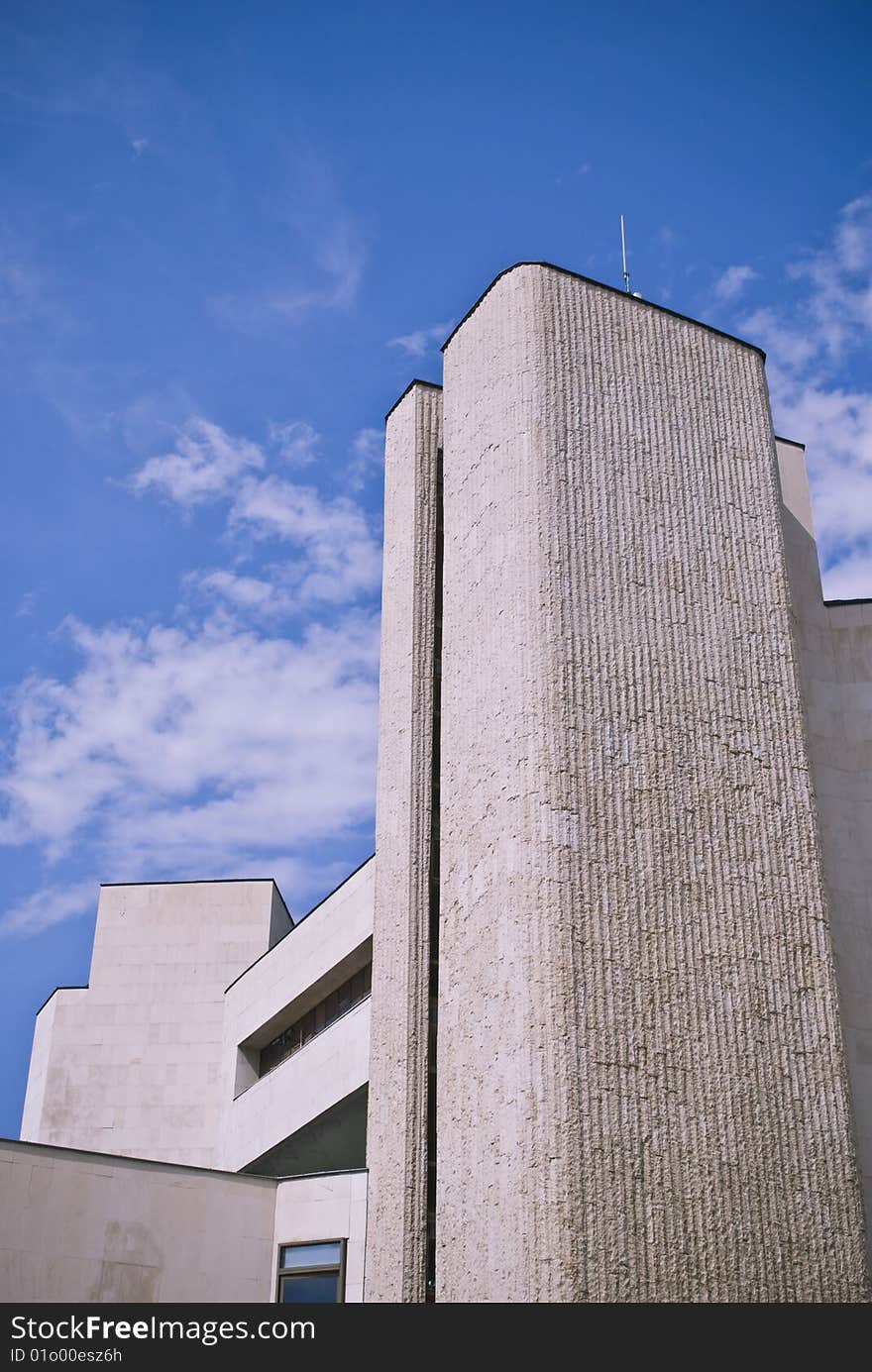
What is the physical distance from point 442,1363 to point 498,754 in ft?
20.0

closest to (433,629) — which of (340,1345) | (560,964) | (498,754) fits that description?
(498,754)

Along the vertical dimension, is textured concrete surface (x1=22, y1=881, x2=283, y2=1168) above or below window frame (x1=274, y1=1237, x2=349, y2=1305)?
above

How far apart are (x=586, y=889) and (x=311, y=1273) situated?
6.44m

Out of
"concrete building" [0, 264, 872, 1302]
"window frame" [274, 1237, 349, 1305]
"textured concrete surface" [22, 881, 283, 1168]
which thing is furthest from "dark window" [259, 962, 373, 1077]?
"window frame" [274, 1237, 349, 1305]

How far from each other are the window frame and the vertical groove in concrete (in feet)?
2.56

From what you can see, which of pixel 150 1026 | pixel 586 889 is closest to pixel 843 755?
pixel 586 889

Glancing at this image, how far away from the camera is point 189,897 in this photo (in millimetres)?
32656

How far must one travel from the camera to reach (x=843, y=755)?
1842 cm

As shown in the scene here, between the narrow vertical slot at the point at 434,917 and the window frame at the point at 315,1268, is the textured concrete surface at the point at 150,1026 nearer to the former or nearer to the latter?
the window frame at the point at 315,1268

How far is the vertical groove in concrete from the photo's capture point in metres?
15.9

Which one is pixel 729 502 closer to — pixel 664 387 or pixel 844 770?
pixel 664 387

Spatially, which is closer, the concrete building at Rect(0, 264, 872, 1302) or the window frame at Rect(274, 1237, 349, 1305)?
the concrete building at Rect(0, 264, 872, 1302)

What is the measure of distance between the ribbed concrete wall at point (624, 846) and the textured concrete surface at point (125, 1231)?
3.71 m

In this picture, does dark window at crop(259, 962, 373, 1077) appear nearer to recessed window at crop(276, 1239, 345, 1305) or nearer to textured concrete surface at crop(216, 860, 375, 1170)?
textured concrete surface at crop(216, 860, 375, 1170)
